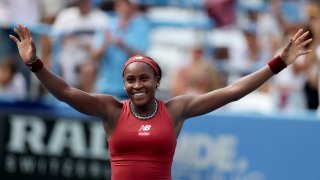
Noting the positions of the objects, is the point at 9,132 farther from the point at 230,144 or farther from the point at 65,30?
the point at 230,144

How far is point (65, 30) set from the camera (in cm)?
1209

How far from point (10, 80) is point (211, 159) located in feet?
10.5

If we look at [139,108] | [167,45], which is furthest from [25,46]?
[167,45]

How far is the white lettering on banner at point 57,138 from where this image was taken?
10.6 meters

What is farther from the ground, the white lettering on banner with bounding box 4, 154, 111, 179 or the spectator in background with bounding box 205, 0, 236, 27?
the spectator in background with bounding box 205, 0, 236, 27

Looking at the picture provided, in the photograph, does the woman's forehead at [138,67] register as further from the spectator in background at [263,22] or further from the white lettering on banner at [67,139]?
the spectator in background at [263,22]

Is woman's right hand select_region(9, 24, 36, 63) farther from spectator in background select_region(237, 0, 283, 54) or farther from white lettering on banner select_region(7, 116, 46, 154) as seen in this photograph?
spectator in background select_region(237, 0, 283, 54)

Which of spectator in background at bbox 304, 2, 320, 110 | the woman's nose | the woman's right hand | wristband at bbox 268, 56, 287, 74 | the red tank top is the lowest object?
the red tank top

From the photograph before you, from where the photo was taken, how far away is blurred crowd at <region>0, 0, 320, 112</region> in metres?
11.1

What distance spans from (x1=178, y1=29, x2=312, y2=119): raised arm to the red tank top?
0.33m

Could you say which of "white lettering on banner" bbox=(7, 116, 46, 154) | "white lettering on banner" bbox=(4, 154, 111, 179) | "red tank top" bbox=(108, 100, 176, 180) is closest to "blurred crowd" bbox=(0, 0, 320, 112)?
"white lettering on banner" bbox=(7, 116, 46, 154)

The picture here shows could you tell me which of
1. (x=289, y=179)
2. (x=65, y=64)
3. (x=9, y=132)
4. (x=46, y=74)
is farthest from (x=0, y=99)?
(x=46, y=74)

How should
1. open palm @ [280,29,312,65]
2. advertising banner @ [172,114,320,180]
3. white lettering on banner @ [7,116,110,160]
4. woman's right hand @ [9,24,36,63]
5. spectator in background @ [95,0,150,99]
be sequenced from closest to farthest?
woman's right hand @ [9,24,36,63]
open palm @ [280,29,312,65]
advertising banner @ [172,114,320,180]
white lettering on banner @ [7,116,110,160]
spectator in background @ [95,0,150,99]

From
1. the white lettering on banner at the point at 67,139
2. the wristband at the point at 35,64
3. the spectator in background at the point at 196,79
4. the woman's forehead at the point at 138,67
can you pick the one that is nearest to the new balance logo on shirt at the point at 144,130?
the woman's forehead at the point at 138,67
